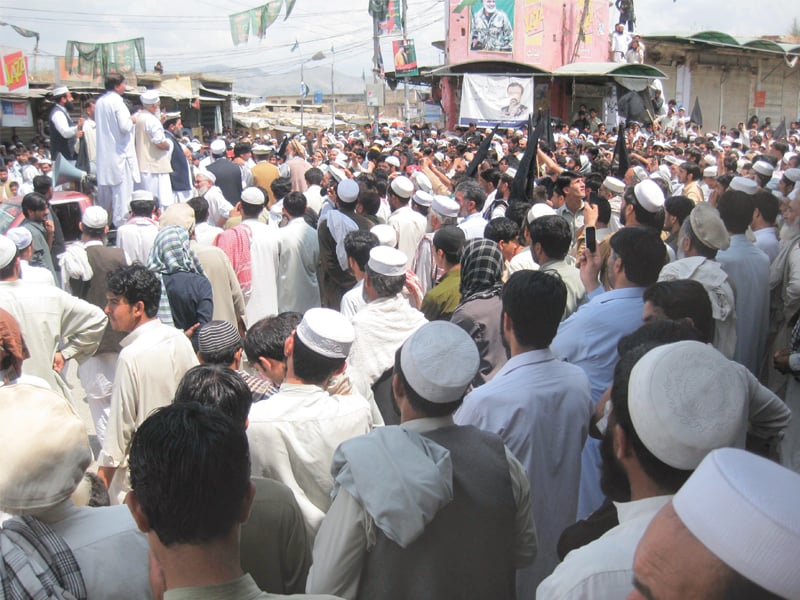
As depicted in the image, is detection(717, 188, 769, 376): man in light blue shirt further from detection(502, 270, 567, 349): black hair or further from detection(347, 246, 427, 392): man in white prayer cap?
detection(502, 270, 567, 349): black hair

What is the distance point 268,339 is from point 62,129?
7.41 metres

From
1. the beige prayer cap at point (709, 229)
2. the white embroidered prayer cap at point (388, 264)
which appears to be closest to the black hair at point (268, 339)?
the white embroidered prayer cap at point (388, 264)

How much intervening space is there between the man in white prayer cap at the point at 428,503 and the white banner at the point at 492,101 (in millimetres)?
19010

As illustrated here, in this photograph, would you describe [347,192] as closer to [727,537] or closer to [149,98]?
[149,98]

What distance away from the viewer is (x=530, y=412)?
283cm

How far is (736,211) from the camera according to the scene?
5.01 metres

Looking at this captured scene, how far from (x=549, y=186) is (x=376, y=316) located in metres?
Result: 4.84

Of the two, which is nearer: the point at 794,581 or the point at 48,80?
the point at 794,581

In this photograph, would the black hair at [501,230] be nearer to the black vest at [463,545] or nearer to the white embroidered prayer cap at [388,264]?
the white embroidered prayer cap at [388,264]

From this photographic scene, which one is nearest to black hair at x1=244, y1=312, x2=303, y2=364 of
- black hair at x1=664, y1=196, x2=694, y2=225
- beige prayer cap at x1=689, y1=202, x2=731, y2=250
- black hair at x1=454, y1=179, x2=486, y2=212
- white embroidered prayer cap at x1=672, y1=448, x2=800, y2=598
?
white embroidered prayer cap at x1=672, y1=448, x2=800, y2=598

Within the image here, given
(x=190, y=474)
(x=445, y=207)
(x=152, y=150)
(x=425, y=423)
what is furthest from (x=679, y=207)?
(x=152, y=150)

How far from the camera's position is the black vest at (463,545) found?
207cm

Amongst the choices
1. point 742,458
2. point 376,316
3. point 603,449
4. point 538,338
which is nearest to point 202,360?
point 376,316

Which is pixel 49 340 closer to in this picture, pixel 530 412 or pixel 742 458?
pixel 530 412
